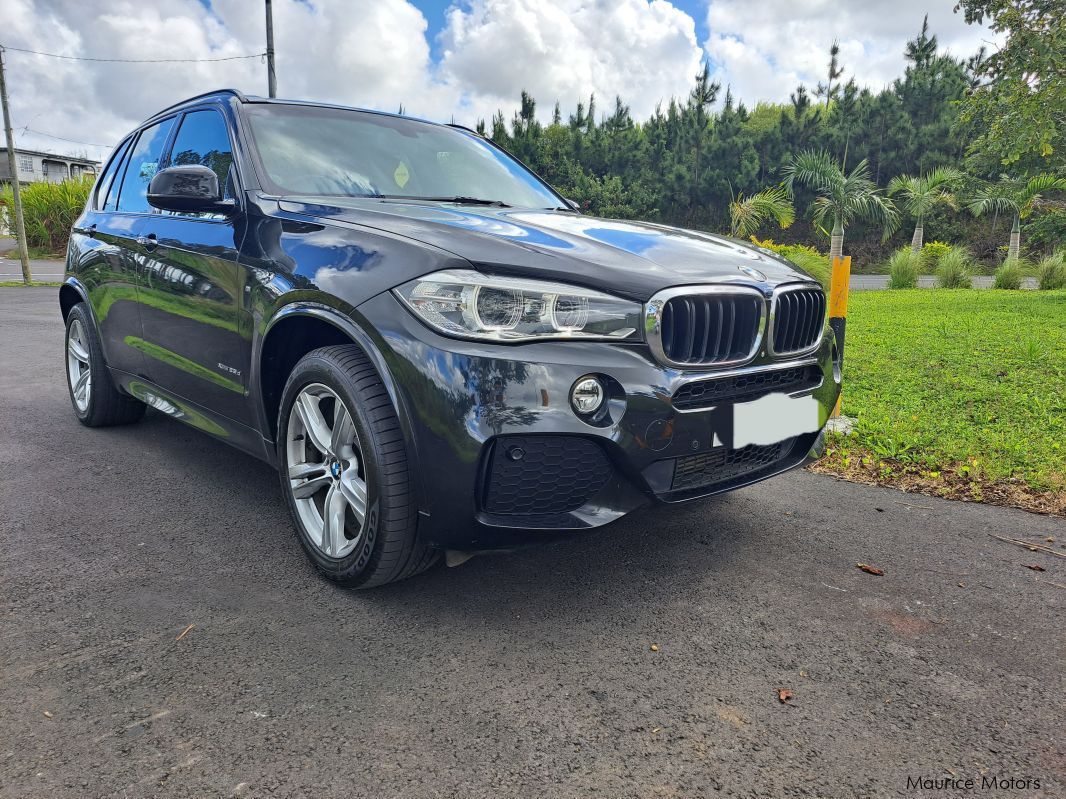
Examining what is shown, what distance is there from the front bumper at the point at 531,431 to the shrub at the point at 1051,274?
1969 cm

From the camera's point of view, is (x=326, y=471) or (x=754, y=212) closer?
(x=326, y=471)

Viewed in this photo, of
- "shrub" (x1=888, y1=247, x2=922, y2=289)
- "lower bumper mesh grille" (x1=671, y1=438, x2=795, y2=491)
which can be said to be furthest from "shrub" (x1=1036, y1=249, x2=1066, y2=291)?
"lower bumper mesh grille" (x1=671, y1=438, x2=795, y2=491)

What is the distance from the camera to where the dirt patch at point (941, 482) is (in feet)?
11.7

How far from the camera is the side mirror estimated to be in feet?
9.64

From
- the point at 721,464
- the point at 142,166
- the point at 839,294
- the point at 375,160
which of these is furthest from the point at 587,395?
the point at 142,166

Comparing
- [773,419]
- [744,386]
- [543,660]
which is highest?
[744,386]

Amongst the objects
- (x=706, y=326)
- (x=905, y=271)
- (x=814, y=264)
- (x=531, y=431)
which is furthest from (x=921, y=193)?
(x=531, y=431)

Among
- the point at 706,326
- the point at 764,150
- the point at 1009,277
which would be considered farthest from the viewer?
the point at 764,150

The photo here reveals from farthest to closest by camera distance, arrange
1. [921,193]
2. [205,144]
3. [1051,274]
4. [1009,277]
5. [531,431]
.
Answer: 1. [921,193]
2. [1009,277]
3. [1051,274]
4. [205,144]
5. [531,431]

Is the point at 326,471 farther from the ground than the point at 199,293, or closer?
closer

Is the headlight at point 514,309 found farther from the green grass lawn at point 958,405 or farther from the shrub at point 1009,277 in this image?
the shrub at point 1009,277

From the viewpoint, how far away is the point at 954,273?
19266 mm

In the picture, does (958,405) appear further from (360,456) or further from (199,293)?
(199,293)

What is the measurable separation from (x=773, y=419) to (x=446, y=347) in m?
1.15
